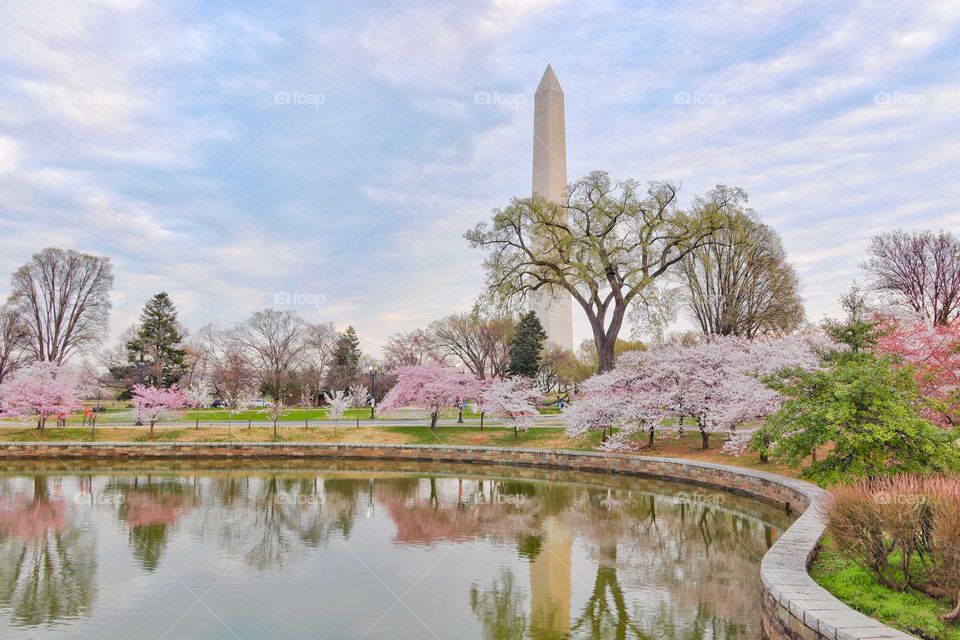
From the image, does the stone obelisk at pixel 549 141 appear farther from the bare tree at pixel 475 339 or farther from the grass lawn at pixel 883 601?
the grass lawn at pixel 883 601

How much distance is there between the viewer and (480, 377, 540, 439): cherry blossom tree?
28.6 meters

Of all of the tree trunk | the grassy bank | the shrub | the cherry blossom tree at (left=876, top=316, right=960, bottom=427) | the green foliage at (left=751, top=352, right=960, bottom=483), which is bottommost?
the grassy bank

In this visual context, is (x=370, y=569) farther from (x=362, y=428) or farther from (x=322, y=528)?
(x=362, y=428)

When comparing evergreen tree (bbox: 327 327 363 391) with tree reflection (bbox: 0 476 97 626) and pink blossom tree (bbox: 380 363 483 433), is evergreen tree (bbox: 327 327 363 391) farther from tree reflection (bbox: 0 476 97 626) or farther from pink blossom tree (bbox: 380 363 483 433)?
A: tree reflection (bbox: 0 476 97 626)

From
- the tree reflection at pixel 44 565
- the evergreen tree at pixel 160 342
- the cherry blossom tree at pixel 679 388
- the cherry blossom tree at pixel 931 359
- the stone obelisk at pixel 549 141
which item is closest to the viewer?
the tree reflection at pixel 44 565

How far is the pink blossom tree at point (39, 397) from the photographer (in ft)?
96.4

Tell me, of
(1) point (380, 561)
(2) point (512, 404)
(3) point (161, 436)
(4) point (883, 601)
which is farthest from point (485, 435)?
(4) point (883, 601)

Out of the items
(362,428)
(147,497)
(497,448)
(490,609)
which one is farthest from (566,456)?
(490,609)

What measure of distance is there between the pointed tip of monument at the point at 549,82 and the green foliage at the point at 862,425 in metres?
34.9

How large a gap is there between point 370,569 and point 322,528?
136 inches

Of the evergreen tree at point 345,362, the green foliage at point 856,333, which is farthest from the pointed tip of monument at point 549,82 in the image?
the green foliage at point 856,333

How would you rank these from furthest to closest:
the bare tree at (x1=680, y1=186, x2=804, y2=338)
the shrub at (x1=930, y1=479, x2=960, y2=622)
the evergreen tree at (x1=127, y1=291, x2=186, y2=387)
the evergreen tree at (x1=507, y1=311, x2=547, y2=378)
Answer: the evergreen tree at (x1=127, y1=291, x2=186, y2=387), the evergreen tree at (x1=507, y1=311, x2=547, y2=378), the bare tree at (x1=680, y1=186, x2=804, y2=338), the shrub at (x1=930, y1=479, x2=960, y2=622)

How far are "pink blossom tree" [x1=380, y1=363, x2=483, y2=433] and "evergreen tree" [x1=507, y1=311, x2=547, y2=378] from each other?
34.1ft

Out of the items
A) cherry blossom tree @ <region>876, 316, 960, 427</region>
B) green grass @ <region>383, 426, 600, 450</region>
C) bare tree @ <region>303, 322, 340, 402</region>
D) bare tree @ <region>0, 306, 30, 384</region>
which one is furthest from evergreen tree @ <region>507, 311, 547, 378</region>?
bare tree @ <region>0, 306, 30, 384</region>
